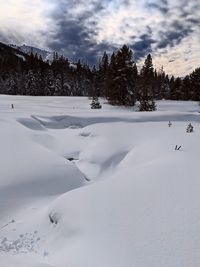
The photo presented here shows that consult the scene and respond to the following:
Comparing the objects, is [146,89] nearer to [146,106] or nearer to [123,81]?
[123,81]

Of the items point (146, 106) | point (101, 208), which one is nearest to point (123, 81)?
point (146, 106)

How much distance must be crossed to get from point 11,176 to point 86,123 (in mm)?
10988

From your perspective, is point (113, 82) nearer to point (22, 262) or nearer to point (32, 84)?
point (22, 262)

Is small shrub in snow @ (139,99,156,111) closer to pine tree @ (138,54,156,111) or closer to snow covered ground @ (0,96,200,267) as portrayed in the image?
pine tree @ (138,54,156,111)

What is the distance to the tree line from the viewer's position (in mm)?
34953

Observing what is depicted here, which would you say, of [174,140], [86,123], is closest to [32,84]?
[86,123]

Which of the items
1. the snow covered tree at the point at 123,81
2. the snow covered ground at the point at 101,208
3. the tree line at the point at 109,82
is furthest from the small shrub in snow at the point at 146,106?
the snow covered ground at the point at 101,208

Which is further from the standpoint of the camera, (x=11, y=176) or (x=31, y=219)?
(x=11, y=176)

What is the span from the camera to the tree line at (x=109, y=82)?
115 feet

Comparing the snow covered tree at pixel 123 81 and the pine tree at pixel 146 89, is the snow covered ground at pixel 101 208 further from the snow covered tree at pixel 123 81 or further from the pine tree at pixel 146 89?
the snow covered tree at pixel 123 81

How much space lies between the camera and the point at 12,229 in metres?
6.55

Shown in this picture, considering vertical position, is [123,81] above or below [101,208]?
above

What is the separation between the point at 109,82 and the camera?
36.1 metres

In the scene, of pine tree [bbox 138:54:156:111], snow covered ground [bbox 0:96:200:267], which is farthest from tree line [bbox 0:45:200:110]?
snow covered ground [bbox 0:96:200:267]
